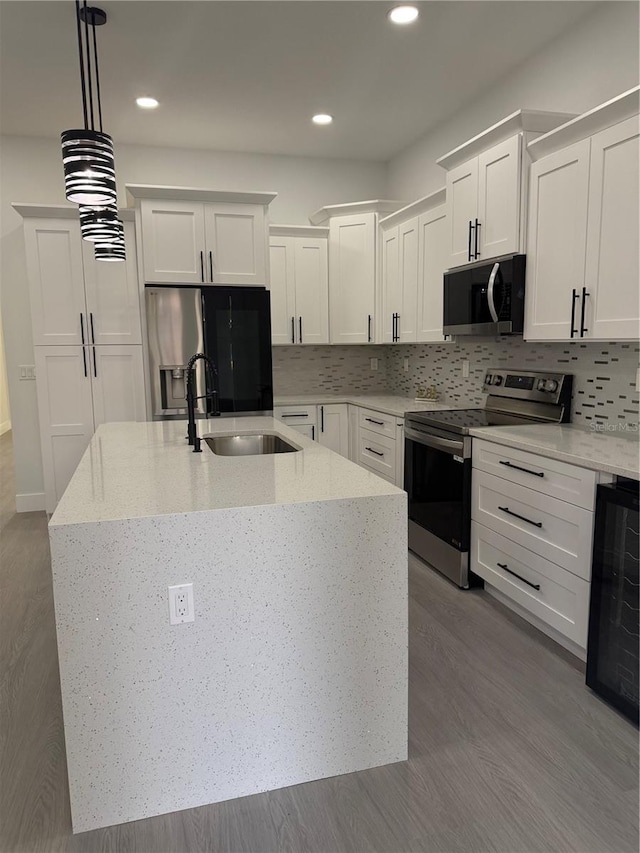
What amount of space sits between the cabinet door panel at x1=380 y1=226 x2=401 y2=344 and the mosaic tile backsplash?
372 millimetres

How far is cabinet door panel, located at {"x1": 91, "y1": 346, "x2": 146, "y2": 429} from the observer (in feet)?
14.4

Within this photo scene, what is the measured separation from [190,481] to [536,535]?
5.20 feet

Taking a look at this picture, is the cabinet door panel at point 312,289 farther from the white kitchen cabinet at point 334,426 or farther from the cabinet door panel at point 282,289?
the white kitchen cabinet at point 334,426

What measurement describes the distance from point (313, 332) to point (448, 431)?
6.89 feet

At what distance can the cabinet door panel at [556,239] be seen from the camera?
8.50 ft

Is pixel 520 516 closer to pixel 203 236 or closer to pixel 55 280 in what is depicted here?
pixel 203 236

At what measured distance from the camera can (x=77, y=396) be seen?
4387 mm

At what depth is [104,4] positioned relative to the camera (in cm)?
273

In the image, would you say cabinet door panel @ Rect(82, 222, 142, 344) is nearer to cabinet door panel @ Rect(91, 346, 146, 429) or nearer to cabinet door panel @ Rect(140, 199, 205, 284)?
cabinet door panel @ Rect(91, 346, 146, 429)

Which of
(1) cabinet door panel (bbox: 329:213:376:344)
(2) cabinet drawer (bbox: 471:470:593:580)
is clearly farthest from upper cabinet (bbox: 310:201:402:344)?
(2) cabinet drawer (bbox: 471:470:593:580)

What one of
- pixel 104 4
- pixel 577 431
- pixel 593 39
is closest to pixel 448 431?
pixel 577 431

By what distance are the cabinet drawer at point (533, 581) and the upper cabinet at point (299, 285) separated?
2497 mm

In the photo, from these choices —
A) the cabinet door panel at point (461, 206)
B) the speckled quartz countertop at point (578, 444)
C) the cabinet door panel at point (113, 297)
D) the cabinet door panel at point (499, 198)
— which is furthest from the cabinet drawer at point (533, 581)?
the cabinet door panel at point (113, 297)

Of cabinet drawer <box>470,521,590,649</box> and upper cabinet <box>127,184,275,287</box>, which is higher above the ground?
upper cabinet <box>127,184,275,287</box>
